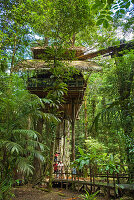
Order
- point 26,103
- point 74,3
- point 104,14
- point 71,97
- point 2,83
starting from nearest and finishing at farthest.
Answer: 1. point 104,14
2. point 26,103
3. point 2,83
4. point 74,3
5. point 71,97

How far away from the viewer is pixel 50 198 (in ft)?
18.1

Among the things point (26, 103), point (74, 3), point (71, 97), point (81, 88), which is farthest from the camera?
point (71, 97)

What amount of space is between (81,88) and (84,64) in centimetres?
144

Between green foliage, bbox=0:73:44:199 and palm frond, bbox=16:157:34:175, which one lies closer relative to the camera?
palm frond, bbox=16:157:34:175

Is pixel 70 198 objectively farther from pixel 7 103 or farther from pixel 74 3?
pixel 74 3

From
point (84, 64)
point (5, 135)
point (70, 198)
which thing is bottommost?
point (70, 198)

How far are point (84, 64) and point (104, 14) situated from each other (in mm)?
7716

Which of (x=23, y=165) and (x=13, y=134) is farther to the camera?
(x=13, y=134)

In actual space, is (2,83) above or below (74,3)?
below

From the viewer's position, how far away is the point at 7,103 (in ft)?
14.6

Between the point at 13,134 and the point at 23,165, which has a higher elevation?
the point at 13,134

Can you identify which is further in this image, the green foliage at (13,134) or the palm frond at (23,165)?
the green foliage at (13,134)

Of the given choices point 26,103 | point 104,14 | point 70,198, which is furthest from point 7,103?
point 70,198

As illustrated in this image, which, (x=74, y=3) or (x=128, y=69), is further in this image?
(x=74, y=3)
